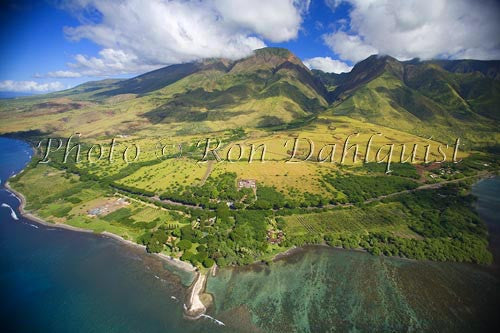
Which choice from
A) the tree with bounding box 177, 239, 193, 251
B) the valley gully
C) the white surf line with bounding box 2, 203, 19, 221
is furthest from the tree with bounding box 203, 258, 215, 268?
the valley gully

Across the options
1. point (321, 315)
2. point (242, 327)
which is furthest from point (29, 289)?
point (321, 315)

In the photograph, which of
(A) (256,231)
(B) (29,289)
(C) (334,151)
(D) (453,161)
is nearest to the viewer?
(B) (29,289)

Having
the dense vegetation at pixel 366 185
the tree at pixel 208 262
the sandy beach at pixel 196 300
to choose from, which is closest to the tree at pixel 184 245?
the tree at pixel 208 262

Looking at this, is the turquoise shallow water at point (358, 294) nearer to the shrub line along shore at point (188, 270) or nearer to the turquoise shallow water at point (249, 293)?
the turquoise shallow water at point (249, 293)

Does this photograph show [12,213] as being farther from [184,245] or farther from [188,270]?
[188,270]

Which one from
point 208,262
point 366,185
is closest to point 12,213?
point 208,262

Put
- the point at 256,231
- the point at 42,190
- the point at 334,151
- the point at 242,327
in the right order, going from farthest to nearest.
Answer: the point at 334,151
the point at 42,190
the point at 256,231
the point at 242,327

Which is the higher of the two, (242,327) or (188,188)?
(188,188)

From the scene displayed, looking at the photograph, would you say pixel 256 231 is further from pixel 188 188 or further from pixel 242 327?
pixel 188 188
